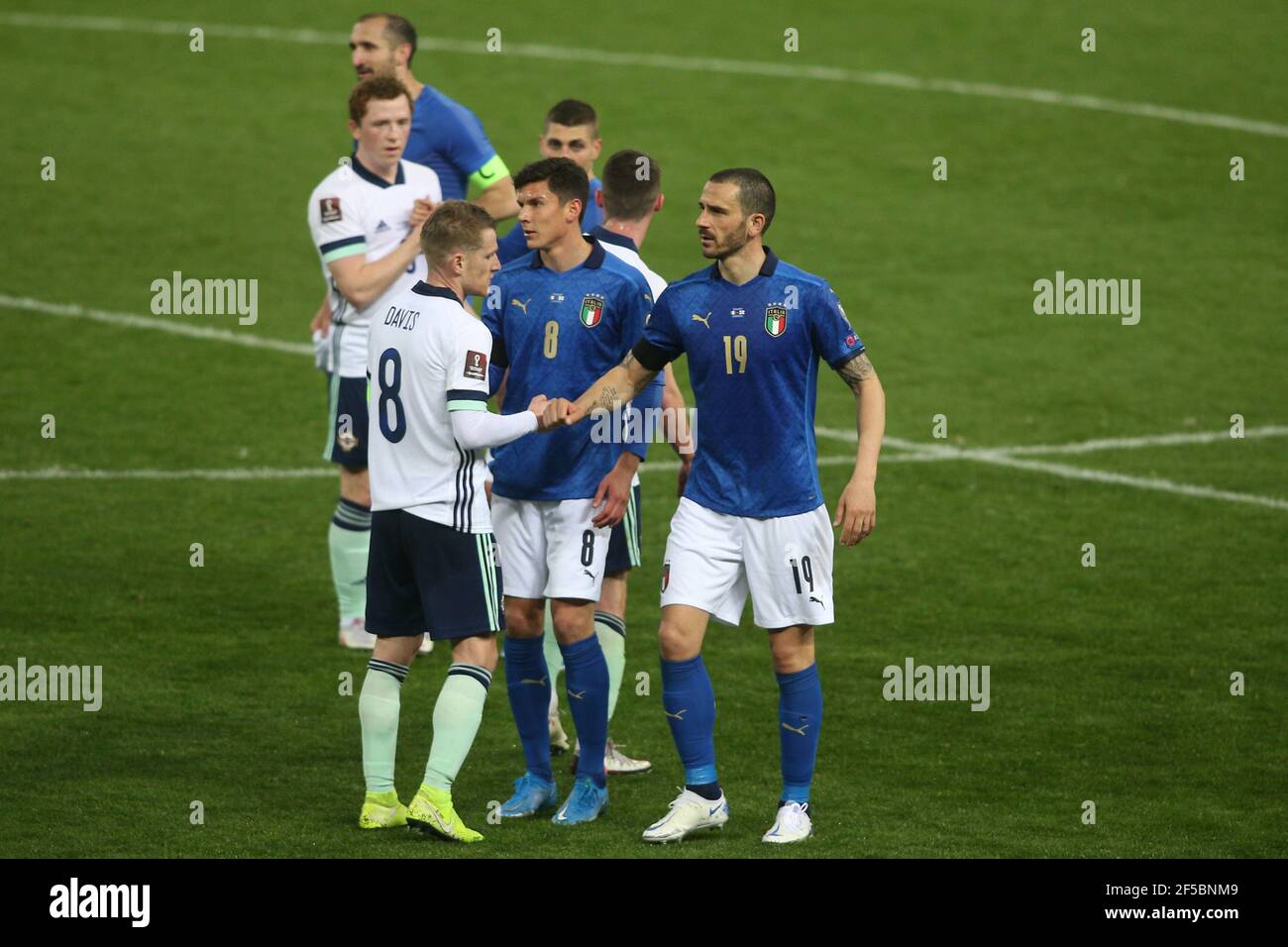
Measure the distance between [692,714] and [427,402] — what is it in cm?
153

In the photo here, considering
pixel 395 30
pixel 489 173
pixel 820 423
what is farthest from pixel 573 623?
pixel 820 423

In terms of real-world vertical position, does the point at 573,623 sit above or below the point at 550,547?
below

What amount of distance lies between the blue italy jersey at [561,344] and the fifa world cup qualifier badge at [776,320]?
71cm

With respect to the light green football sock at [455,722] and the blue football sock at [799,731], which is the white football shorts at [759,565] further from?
the light green football sock at [455,722]

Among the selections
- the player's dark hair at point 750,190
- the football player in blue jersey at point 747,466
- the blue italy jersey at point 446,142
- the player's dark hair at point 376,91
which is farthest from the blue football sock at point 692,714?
the blue italy jersey at point 446,142

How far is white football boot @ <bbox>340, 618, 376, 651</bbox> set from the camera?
10328 mm

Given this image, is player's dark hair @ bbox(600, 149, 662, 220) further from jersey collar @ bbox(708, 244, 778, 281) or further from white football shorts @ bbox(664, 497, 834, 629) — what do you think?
white football shorts @ bbox(664, 497, 834, 629)

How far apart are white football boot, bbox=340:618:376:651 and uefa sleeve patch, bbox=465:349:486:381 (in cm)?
323

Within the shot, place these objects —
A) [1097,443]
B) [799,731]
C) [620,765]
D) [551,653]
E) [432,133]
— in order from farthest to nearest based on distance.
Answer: [1097,443]
[432,133]
[551,653]
[620,765]
[799,731]

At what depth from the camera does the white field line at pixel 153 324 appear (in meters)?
16.4

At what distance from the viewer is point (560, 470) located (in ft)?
26.0

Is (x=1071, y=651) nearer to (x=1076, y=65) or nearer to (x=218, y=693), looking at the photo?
(x=218, y=693)

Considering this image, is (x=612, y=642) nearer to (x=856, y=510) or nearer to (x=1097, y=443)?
(x=856, y=510)
